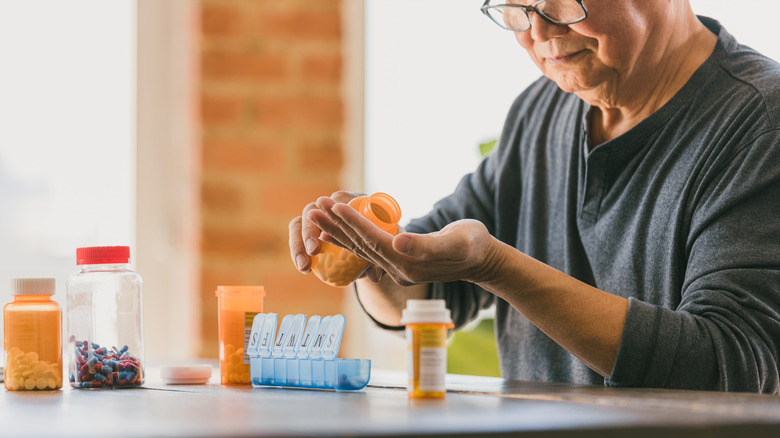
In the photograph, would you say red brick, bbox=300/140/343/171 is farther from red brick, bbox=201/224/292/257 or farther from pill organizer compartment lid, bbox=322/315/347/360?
pill organizer compartment lid, bbox=322/315/347/360

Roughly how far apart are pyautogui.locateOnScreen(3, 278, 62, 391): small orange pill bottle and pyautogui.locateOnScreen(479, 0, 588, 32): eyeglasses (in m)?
0.81

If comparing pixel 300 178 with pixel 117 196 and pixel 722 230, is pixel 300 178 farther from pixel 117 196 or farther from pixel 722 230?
pixel 722 230

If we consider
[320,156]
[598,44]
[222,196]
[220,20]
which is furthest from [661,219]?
[220,20]

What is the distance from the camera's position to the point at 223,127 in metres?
2.31

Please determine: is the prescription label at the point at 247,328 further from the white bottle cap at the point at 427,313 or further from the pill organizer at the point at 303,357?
the white bottle cap at the point at 427,313

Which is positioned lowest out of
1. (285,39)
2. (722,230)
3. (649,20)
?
(722,230)

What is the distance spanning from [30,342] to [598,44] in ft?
3.15

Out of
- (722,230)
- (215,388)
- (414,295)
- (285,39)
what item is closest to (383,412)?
(215,388)

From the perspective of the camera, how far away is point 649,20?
1305 millimetres

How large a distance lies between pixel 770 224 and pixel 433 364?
1.81 feet

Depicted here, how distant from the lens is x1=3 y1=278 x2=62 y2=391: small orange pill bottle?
1.11 metres

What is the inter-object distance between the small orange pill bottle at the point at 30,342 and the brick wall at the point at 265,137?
45.0 inches

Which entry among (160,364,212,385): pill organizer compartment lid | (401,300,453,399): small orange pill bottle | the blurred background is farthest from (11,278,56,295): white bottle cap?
the blurred background

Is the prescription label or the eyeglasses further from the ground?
the eyeglasses
